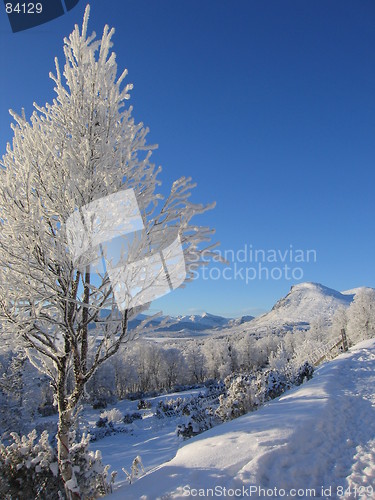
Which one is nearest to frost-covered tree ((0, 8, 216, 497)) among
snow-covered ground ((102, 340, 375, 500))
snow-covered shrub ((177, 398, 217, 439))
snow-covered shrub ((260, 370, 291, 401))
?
snow-covered ground ((102, 340, 375, 500))

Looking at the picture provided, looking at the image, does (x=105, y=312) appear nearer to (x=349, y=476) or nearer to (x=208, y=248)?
(x=208, y=248)

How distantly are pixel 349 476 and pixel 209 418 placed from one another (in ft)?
22.0

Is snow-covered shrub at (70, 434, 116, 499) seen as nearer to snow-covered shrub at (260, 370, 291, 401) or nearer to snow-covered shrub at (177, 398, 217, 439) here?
snow-covered shrub at (177, 398, 217, 439)

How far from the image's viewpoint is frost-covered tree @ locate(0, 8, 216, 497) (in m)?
4.00

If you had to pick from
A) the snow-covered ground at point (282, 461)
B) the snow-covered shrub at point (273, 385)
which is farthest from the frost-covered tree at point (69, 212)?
the snow-covered shrub at point (273, 385)

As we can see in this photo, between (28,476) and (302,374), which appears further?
(302,374)

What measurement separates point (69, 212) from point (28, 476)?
4.18m

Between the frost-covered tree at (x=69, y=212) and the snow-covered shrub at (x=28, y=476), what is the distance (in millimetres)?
669

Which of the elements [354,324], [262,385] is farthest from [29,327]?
[354,324]

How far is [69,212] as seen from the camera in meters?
4.38

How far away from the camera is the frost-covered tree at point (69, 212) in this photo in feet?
13.1

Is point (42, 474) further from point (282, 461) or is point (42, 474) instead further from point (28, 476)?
point (282, 461)

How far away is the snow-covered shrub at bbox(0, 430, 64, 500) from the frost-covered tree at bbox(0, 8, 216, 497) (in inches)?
26.3

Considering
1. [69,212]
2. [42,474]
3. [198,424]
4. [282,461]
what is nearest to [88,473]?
[42,474]
